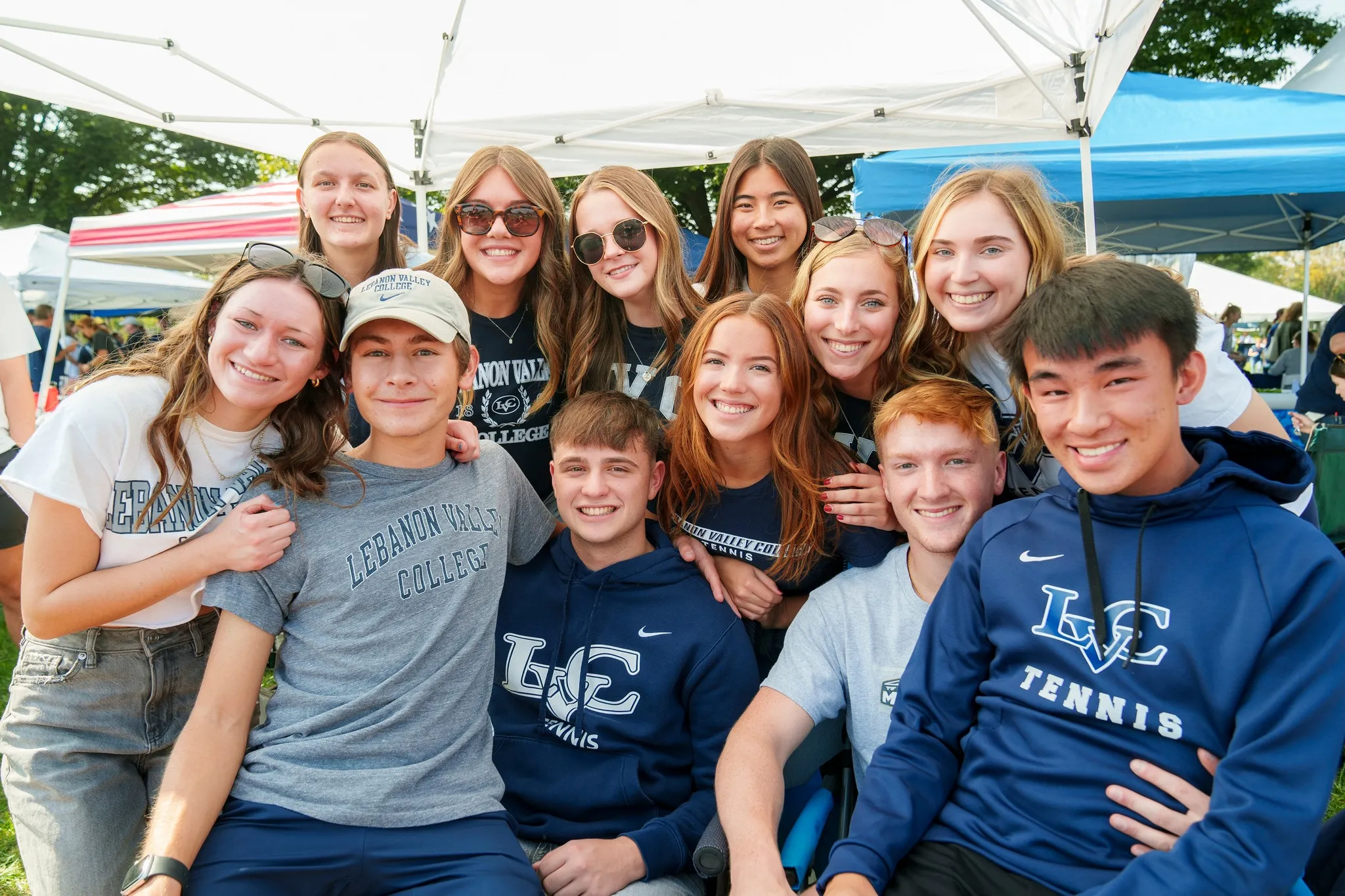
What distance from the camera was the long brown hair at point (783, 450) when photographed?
261 cm

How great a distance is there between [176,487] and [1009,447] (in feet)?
7.84

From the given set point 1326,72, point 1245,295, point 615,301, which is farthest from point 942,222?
point 1245,295

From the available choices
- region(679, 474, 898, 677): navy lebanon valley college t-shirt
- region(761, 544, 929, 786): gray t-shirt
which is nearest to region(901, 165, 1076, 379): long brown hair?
region(679, 474, 898, 677): navy lebanon valley college t-shirt

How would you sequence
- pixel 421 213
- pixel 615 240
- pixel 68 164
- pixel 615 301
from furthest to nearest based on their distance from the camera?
pixel 68 164, pixel 421 213, pixel 615 301, pixel 615 240

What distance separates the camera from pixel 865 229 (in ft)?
9.27

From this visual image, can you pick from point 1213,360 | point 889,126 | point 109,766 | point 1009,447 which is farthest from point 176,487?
point 889,126

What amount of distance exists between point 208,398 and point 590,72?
3777mm

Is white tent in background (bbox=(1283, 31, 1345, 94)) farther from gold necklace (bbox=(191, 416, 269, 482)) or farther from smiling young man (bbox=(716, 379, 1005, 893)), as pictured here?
gold necklace (bbox=(191, 416, 269, 482))

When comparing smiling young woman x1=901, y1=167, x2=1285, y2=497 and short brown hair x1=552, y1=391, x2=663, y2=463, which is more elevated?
smiling young woman x1=901, y1=167, x2=1285, y2=497

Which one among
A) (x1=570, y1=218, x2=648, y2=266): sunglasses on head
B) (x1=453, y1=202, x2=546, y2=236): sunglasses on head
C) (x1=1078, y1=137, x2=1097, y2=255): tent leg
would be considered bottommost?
(x1=570, y1=218, x2=648, y2=266): sunglasses on head

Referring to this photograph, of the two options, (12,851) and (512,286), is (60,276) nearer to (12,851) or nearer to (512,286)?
(12,851)

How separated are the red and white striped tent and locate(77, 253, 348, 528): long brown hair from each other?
290 inches

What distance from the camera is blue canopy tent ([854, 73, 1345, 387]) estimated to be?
6082 mm

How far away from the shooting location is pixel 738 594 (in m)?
2.58
